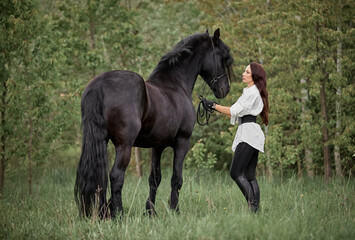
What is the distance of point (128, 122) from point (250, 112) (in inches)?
63.8

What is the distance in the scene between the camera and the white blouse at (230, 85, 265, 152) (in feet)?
15.9

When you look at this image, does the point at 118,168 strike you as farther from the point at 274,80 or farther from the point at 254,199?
the point at 274,80

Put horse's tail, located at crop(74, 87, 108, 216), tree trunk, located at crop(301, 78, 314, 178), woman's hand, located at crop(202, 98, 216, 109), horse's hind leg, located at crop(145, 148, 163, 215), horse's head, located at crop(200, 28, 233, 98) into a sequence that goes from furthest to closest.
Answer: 1. tree trunk, located at crop(301, 78, 314, 178)
2. horse's head, located at crop(200, 28, 233, 98)
3. horse's hind leg, located at crop(145, 148, 163, 215)
4. woman's hand, located at crop(202, 98, 216, 109)
5. horse's tail, located at crop(74, 87, 108, 216)

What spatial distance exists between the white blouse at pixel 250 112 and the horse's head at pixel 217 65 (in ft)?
3.49

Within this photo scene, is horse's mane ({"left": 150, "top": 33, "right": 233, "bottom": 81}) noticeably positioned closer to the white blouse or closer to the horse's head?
the horse's head

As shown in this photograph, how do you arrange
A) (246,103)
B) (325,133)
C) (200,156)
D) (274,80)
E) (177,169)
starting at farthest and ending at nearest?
1. (274,80)
2. (200,156)
3. (325,133)
4. (177,169)
5. (246,103)

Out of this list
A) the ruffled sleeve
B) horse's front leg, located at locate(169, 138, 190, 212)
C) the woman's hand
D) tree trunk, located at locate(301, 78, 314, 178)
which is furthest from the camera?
tree trunk, located at locate(301, 78, 314, 178)

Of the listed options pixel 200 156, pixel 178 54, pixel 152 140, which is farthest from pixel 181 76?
pixel 200 156

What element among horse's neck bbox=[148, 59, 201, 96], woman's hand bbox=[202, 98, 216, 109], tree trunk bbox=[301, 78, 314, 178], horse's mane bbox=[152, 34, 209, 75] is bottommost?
tree trunk bbox=[301, 78, 314, 178]

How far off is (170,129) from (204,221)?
1.47 meters

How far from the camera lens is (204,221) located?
156 inches

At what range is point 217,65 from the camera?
5.86m

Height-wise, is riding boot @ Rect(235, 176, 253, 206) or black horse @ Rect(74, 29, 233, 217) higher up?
black horse @ Rect(74, 29, 233, 217)

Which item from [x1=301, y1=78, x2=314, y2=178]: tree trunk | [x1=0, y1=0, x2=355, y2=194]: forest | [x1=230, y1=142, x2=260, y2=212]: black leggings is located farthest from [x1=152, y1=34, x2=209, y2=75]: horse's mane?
[x1=301, y1=78, x2=314, y2=178]: tree trunk
